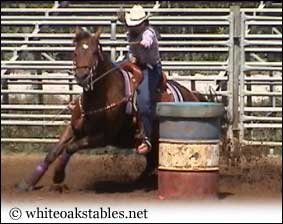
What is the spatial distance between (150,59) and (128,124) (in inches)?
28.0

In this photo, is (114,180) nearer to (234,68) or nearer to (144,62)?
(144,62)

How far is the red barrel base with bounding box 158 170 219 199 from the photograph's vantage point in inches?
373

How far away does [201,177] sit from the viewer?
9484 mm

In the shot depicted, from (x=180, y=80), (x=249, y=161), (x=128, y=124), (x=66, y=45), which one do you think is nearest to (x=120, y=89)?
(x=128, y=124)

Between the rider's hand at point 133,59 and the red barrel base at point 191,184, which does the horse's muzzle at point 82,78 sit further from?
the red barrel base at point 191,184

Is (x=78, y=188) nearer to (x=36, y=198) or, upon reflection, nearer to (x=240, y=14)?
(x=36, y=198)

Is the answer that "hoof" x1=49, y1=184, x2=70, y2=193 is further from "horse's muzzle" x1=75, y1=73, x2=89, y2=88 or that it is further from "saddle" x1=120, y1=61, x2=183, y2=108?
"horse's muzzle" x1=75, y1=73, x2=89, y2=88

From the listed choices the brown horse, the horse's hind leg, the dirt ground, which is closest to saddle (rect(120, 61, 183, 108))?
the brown horse

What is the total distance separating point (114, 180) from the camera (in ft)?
37.6

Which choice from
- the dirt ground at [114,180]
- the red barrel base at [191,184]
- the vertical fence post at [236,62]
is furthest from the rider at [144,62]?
the vertical fence post at [236,62]

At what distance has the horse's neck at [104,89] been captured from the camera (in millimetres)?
10154

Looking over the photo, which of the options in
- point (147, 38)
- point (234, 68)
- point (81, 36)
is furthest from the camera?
point (234, 68)

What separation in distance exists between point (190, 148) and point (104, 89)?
4.25 ft

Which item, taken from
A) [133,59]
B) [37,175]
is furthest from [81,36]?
[37,175]
